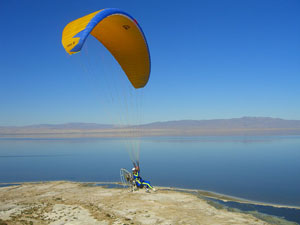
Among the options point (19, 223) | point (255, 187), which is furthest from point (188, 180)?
point (19, 223)

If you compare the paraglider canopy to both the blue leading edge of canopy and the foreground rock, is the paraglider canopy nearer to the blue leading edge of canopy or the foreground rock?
the blue leading edge of canopy

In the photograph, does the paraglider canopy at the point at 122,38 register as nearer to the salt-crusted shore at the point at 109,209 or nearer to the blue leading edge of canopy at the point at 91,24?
the blue leading edge of canopy at the point at 91,24

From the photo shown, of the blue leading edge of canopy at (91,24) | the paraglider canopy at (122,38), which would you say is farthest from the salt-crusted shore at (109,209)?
the paraglider canopy at (122,38)

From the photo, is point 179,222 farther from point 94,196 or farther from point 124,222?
point 94,196

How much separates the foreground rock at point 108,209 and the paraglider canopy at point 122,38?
6.18 m

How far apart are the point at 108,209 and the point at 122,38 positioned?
7788 millimetres

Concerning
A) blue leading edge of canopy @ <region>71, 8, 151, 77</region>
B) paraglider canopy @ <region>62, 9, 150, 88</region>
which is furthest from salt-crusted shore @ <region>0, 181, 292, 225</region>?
paraglider canopy @ <region>62, 9, 150, 88</region>

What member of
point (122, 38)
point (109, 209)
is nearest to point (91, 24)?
point (122, 38)

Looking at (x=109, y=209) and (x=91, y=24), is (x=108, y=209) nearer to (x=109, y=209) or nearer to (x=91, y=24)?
(x=109, y=209)

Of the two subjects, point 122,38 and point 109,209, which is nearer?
point 109,209

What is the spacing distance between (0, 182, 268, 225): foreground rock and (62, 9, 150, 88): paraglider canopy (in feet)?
20.3

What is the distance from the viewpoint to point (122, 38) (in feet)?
38.6

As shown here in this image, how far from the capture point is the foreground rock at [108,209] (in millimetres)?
8516

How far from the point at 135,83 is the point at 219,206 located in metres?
7.64
